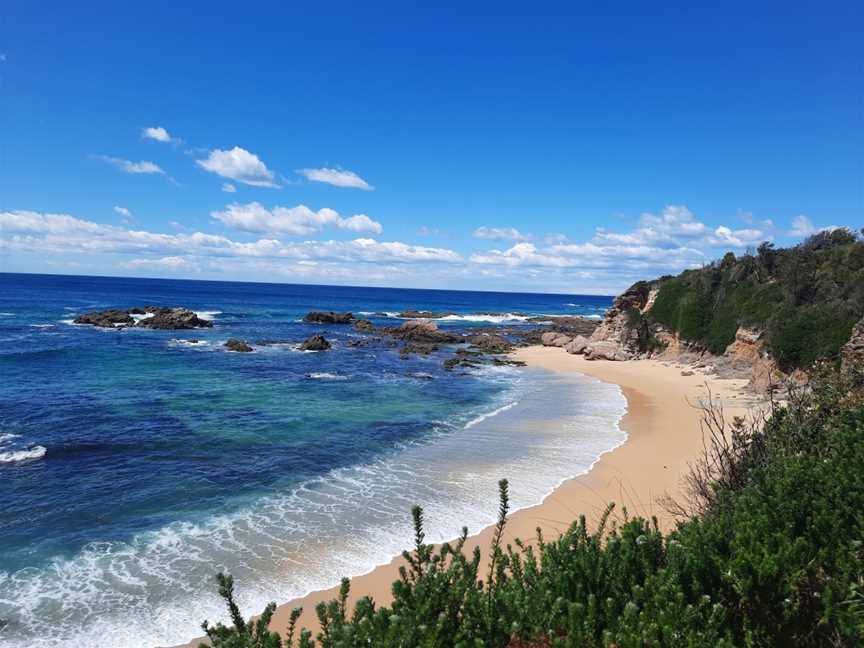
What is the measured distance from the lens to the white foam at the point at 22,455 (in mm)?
14836

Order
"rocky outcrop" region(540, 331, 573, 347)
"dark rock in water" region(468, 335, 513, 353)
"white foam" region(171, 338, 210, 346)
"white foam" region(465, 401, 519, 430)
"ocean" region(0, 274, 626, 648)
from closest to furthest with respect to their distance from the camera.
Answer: "ocean" region(0, 274, 626, 648)
"white foam" region(465, 401, 519, 430)
"white foam" region(171, 338, 210, 346)
"dark rock in water" region(468, 335, 513, 353)
"rocky outcrop" region(540, 331, 573, 347)

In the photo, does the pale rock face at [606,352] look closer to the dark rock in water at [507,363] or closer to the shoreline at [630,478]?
the dark rock in water at [507,363]

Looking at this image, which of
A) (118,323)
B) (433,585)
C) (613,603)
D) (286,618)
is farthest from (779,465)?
(118,323)

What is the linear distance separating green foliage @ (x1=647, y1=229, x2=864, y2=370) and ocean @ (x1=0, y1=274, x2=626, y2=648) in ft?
27.7

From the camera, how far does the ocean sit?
8.86m

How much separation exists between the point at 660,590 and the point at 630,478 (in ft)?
35.6

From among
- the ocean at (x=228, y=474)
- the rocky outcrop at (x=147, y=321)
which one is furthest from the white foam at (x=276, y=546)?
the rocky outcrop at (x=147, y=321)

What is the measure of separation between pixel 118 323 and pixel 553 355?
42.3 meters

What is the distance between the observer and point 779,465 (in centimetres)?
610

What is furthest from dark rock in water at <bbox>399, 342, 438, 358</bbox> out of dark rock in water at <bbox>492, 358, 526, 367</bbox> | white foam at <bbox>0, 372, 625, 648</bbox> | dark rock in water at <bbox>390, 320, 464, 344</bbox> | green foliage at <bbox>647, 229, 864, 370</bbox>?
white foam at <bbox>0, 372, 625, 648</bbox>

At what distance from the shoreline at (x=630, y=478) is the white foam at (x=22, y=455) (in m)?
11.0

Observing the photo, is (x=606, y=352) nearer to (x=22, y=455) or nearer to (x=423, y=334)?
(x=423, y=334)

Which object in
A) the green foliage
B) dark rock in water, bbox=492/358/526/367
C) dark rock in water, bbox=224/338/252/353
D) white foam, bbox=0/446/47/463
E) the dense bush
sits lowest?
white foam, bbox=0/446/47/463

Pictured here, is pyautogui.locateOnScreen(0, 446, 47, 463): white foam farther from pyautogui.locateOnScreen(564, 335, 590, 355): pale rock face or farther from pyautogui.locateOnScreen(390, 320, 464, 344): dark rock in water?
pyautogui.locateOnScreen(390, 320, 464, 344): dark rock in water
